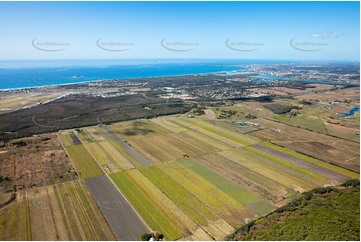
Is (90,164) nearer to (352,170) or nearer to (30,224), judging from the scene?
(30,224)

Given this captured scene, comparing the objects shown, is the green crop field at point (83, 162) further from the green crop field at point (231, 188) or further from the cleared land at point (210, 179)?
the green crop field at point (231, 188)

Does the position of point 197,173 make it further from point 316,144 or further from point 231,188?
point 316,144

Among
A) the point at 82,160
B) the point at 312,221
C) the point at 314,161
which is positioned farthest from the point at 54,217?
the point at 314,161

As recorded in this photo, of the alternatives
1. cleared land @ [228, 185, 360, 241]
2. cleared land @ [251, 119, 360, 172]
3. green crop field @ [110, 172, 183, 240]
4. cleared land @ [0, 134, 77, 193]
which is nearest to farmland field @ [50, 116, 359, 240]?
green crop field @ [110, 172, 183, 240]

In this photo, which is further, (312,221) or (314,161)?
(314,161)

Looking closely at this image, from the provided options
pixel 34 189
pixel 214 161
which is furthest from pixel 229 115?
pixel 34 189
